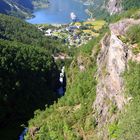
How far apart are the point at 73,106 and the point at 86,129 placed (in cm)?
1495

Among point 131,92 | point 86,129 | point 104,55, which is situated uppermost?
point 104,55

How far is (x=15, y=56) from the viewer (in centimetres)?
14962

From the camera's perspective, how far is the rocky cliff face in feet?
285

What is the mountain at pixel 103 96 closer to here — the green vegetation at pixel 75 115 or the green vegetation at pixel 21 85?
the green vegetation at pixel 75 115

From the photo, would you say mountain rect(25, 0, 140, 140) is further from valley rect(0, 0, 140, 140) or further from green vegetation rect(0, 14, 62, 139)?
green vegetation rect(0, 14, 62, 139)

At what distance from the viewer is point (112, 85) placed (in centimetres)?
9025

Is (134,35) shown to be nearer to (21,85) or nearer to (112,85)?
(112,85)

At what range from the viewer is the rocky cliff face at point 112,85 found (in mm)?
86750

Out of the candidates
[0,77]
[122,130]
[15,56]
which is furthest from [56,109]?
[122,130]

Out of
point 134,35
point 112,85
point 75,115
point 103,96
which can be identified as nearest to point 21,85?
point 75,115

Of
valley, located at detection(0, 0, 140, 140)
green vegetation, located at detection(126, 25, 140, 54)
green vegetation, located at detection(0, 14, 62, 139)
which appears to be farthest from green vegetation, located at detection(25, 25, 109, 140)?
green vegetation, located at detection(126, 25, 140, 54)

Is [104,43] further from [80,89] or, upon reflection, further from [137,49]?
[137,49]

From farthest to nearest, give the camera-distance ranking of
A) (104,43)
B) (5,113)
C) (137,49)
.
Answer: (5,113) → (104,43) → (137,49)

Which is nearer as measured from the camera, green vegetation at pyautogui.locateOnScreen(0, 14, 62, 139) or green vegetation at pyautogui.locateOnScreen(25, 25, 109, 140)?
green vegetation at pyautogui.locateOnScreen(25, 25, 109, 140)
